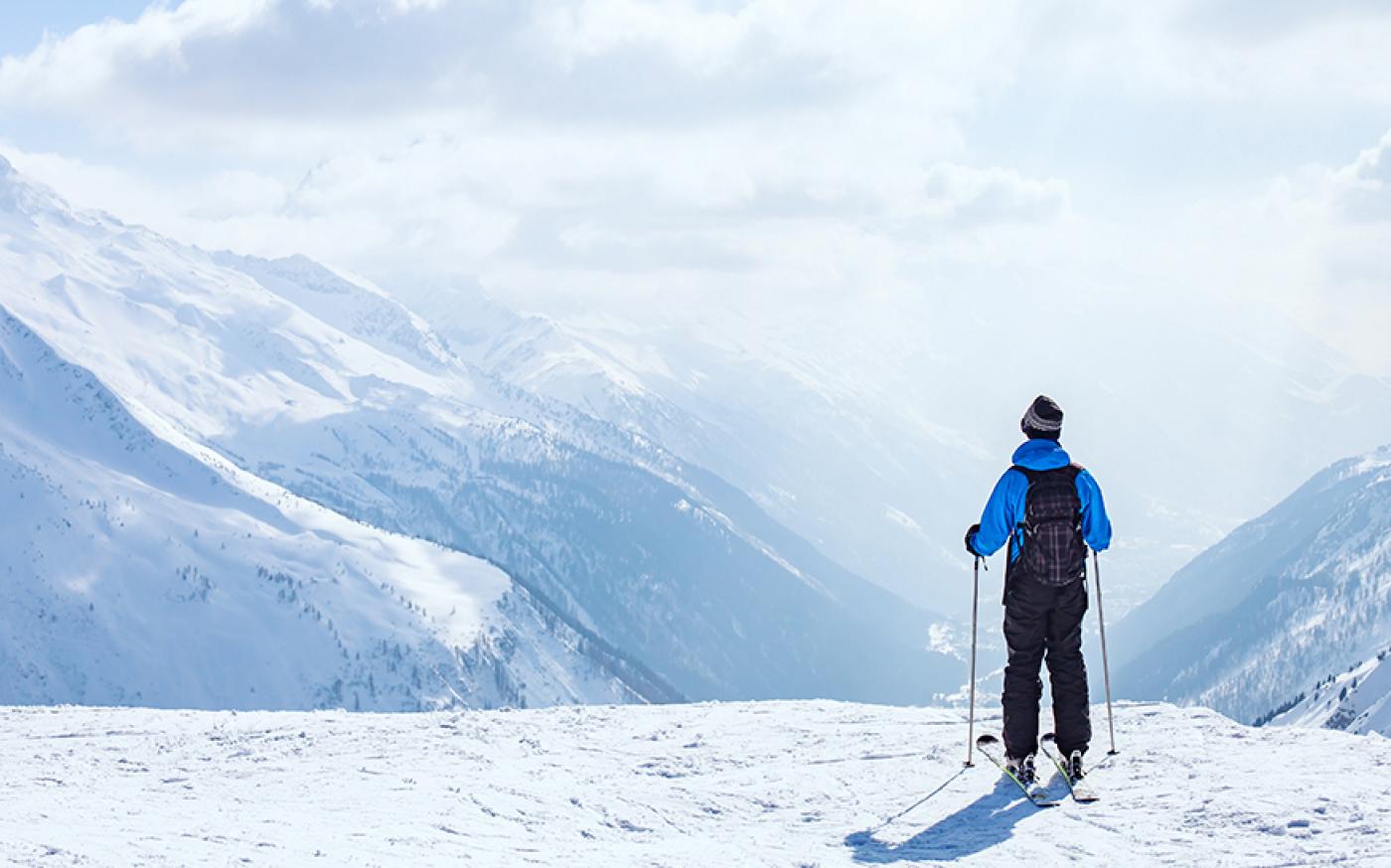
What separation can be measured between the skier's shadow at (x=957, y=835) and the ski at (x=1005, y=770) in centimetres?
12

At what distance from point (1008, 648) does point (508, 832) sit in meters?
6.96

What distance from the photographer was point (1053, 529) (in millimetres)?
14398

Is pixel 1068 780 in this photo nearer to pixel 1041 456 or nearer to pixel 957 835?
pixel 957 835

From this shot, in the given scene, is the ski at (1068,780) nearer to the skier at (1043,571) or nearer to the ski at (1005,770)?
the skier at (1043,571)

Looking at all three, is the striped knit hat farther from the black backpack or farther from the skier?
the black backpack

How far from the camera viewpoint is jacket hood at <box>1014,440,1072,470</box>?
47.1ft

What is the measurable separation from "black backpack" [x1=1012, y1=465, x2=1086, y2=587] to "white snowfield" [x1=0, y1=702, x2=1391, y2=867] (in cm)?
290

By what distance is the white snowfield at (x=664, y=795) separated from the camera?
12328mm

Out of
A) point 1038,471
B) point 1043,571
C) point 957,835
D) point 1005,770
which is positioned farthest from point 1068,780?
point 1038,471

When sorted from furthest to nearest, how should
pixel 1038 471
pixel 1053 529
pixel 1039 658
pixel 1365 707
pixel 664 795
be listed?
pixel 1365 707, pixel 664 795, pixel 1039 658, pixel 1038 471, pixel 1053 529

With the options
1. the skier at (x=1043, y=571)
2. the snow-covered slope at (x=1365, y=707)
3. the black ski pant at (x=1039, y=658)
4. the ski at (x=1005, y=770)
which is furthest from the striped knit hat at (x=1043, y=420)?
the snow-covered slope at (x=1365, y=707)

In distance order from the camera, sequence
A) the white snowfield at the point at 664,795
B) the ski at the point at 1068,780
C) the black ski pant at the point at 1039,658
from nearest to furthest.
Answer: the white snowfield at the point at 664,795, the ski at the point at 1068,780, the black ski pant at the point at 1039,658

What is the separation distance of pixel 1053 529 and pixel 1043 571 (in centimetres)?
55

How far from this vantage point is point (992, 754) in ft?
53.9
